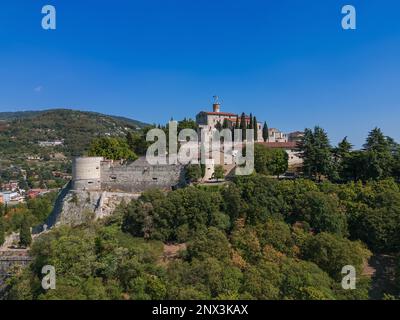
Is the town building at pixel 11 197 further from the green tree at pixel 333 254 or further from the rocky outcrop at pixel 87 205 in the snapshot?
the green tree at pixel 333 254

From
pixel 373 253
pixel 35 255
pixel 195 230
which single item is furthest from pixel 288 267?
pixel 35 255

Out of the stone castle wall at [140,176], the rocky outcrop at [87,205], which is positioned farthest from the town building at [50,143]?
the rocky outcrop at [87,205]

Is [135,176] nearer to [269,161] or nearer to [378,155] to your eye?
[269,161]

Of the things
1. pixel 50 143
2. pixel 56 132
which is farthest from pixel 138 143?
pixel 56 132

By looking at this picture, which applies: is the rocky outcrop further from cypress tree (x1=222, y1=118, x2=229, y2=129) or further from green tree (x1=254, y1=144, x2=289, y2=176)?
cypress tree (x1=222, y1=118, x2=229, y2=129)

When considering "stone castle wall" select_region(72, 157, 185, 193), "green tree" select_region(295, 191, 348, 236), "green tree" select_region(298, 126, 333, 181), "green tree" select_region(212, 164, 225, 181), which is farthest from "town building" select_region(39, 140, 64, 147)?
"green tree" select_region(295, 191, 348, 236)

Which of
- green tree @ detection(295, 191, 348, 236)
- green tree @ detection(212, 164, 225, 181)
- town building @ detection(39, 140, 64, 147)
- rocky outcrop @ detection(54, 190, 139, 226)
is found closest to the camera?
green tree @ detection(295, 191, 348, 236)

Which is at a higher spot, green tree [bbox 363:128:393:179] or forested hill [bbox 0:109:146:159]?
forested hill [bbox 0:109:146:159]

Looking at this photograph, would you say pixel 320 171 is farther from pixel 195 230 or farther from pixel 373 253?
pixel 195 230
